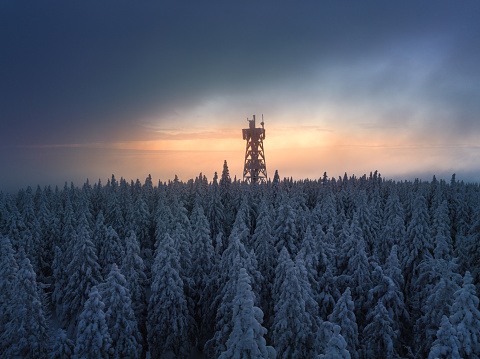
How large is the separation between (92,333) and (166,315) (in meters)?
7.53

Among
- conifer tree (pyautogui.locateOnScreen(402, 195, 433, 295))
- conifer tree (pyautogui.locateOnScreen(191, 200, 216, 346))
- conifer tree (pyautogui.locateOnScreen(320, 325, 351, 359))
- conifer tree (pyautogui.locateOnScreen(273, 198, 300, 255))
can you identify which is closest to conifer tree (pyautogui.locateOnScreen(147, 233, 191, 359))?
conifer tree (pyautogui.locateOnScreen(191, 200, 216, 346))

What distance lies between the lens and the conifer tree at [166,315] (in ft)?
86.1

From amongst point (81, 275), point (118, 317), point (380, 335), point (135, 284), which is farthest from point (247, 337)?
point (81, 275)

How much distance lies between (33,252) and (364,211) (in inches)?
1756

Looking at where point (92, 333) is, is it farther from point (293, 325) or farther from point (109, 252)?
point (109, 252)

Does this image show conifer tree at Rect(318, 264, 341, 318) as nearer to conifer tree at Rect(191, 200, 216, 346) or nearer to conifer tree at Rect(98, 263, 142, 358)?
conifer tree at Rect(191, 200, 216, 346)

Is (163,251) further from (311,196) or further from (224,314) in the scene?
(311,196)

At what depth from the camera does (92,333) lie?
767 inches

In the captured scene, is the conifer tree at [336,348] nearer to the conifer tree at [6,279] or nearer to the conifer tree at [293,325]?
the conifer tree at [293,325]

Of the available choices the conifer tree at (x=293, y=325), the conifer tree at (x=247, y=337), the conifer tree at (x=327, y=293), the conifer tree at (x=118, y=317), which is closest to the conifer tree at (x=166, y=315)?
the conifer tree at (x=118, y=317)

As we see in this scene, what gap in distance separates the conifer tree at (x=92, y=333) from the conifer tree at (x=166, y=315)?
22.4 feet

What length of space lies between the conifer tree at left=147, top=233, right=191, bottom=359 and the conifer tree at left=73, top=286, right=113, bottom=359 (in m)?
6.82

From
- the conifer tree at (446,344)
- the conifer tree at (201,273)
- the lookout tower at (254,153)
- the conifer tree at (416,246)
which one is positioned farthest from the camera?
the lookout tower at (254,153)

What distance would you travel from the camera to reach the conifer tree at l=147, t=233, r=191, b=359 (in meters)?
26.2
